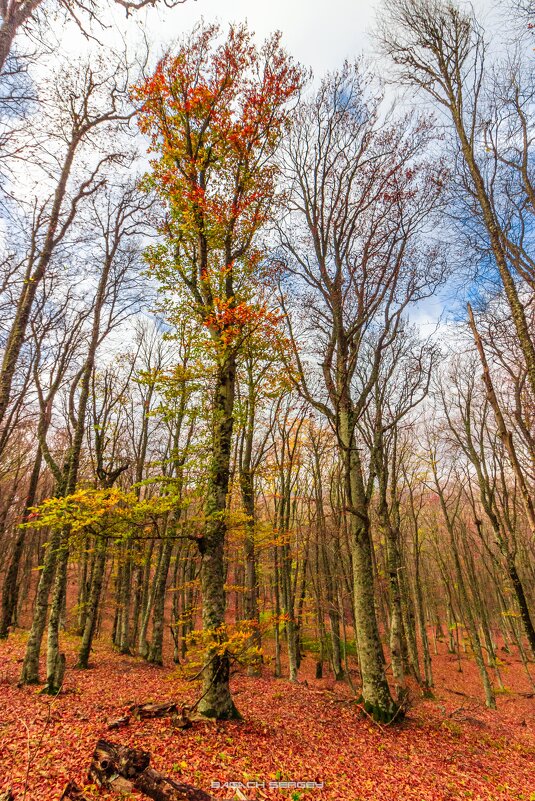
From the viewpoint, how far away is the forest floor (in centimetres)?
442

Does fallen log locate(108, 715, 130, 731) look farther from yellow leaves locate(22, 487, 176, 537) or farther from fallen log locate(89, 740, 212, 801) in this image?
yellow leaves locate(22, 487, 176, 537)

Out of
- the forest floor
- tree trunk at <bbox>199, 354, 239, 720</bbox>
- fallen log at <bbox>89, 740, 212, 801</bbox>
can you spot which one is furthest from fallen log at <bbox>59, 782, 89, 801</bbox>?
tree trunk at <bbox>199, 354, 239, 720</bbox>

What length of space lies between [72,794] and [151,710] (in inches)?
117

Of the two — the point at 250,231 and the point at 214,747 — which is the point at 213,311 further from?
the point at 214,747

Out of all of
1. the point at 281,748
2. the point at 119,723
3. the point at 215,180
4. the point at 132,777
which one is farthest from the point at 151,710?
the point at 215,180

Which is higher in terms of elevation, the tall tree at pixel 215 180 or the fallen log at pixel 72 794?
the tall tree at pixel 215 180

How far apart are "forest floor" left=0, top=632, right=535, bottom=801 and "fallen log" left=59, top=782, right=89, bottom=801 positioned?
4.7 inches

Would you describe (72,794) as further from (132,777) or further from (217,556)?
(217,556)

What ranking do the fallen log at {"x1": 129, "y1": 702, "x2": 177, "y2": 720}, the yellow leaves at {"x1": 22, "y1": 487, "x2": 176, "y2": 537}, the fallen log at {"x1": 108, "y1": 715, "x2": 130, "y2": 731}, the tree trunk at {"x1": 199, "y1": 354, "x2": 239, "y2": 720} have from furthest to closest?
the tree trunk at {"x1": 199, "y1": 354, "x2": 239, "y2": 720}
the fallen log at {"x1": 129, "y1": 702, "x2": 177, "y2": 720}
the fallen log at {"x1": 108, "y1": 715, "x2": 130, "y2": 731}
the yellow leaves at {"x1": 22, "y1": 487, "x2": 176, "y2": 537}

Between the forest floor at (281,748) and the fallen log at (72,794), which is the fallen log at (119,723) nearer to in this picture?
the forest floor at (281,748)

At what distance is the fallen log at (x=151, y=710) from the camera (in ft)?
19.5

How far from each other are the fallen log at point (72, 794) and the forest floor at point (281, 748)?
0.39ft

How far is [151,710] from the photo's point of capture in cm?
608

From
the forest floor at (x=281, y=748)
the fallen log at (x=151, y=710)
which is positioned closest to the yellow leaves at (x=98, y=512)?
the forest floor at (x=281, y=748)
